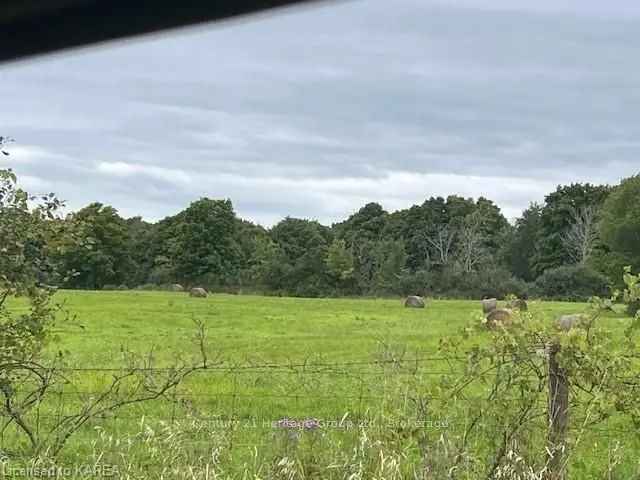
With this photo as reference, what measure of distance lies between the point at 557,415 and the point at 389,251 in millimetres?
56409

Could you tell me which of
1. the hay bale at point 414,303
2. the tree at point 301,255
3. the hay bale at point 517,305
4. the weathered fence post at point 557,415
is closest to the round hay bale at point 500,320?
the hay bale at point 517,305

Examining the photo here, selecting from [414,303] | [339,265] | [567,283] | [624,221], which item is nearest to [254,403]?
[414,303]

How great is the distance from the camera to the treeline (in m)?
48.9

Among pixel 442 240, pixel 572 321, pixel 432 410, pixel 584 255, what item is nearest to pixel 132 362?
pixel 432 410

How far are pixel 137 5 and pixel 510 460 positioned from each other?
2316 mm

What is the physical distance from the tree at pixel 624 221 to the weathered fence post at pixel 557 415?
30.9 meters

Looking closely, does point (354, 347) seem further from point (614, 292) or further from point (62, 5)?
point (62, 5)

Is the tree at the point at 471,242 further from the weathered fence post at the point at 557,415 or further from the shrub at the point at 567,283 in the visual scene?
the weathered fence post at the point at 557,415

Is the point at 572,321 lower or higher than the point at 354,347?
higher

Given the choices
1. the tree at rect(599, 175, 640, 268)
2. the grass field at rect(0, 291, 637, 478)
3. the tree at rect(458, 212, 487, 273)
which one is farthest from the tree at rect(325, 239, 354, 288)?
the grass field at rect(0, 291, 637, 478)

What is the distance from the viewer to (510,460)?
3500 mm

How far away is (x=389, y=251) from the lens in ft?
197

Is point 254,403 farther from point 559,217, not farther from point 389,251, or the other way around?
point 559,217

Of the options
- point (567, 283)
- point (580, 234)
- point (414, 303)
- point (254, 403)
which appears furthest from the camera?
point (580, 234)
